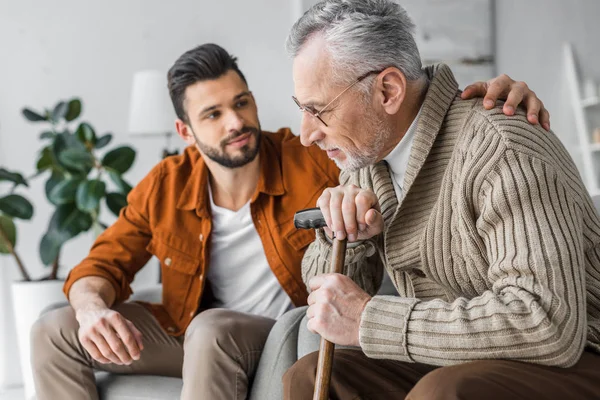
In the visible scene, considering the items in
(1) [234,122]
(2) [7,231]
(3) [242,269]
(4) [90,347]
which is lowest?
(4) [90,347]

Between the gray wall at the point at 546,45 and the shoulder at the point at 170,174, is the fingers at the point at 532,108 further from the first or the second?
the gray wall at the point at 546,45

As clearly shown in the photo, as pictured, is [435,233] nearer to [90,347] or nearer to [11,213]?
[90,347]

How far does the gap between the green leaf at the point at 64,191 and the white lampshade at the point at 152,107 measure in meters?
0.40

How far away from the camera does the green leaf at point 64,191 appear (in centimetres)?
320

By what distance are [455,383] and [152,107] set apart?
8.31ft

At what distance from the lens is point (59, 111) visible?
3406 mm

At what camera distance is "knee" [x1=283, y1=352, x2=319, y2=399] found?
145 centimetres

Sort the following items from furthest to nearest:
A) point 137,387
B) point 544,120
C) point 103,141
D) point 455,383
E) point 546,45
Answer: point 546,45, point 103,141, point 137,387, point 544,120, point 455,383

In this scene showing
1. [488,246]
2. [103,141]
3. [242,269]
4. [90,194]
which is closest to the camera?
[488,246]

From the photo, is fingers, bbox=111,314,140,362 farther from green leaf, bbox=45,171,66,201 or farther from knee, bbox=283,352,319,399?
green leaf, bbox=45,171,66,201

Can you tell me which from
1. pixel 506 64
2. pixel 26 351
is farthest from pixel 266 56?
pixel 26 351

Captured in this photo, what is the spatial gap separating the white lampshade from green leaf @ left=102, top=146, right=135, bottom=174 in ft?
0.57

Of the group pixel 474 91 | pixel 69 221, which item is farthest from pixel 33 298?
pixel 474 91

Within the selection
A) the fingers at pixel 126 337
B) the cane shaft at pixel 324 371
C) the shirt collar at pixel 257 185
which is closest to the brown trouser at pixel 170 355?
the fingers at pixel 126 337
